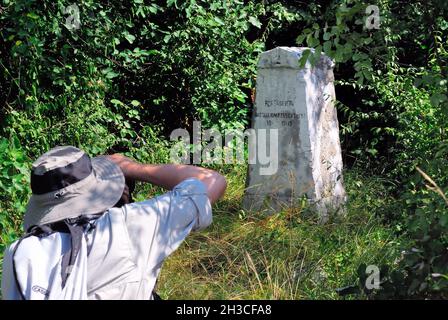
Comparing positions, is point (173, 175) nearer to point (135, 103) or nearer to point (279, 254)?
point (279, 254)

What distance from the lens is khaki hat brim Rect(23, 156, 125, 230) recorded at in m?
2.17

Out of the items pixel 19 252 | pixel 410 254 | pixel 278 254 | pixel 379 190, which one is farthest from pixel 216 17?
pixel 19 252

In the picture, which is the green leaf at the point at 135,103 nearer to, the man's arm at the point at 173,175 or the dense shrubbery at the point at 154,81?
the dense shrubbery at the point at 154,81

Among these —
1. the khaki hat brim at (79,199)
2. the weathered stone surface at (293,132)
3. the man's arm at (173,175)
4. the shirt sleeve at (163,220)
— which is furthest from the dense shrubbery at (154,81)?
the khaki hat brim at (79,199)

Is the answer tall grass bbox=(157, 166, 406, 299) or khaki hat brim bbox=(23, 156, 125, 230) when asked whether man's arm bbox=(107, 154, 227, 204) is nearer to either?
khaki hat brim bbox=(23, 156, 125, 230)

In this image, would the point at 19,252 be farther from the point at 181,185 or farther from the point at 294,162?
the point at 294,162

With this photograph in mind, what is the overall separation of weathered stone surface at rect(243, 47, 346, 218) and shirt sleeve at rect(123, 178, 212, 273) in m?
3.66

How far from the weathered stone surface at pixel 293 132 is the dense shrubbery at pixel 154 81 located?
1.02 ft

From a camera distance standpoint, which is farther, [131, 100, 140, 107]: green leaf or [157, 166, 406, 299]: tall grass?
[131, 100, 140, 107]: green leaf

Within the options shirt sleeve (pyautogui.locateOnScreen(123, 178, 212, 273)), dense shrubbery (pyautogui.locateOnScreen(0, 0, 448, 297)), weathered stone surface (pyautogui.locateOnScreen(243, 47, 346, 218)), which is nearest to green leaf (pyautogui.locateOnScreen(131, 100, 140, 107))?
dense shrubbery (pyautogui.locateOnScreen(0, 0, 448, 297))

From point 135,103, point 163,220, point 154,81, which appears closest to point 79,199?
point 163,220

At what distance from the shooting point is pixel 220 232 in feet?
17.2

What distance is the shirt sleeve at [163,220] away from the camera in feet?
7.13

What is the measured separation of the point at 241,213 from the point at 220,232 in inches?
22.0
